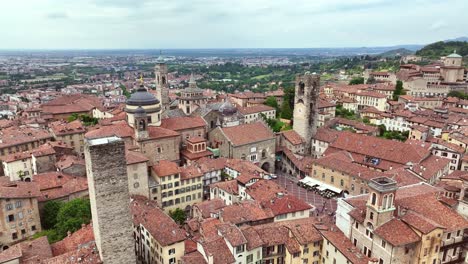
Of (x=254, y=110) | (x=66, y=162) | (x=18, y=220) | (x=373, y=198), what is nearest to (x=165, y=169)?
(x=66, y=162)

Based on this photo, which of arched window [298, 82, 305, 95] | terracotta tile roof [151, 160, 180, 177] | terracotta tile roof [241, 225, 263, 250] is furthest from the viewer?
arched window [298, 82, 305, 95]

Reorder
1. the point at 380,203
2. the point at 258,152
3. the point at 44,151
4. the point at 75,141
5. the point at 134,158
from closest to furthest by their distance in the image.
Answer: the point at 380,203, the point at 134,158, the point at 44,151, the point at 258,152, the point at 75,141

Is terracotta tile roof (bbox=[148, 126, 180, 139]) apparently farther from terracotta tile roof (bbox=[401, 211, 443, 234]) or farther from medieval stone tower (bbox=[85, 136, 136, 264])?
terracotta tile roof (bbox=[401, 211, 443, 234])

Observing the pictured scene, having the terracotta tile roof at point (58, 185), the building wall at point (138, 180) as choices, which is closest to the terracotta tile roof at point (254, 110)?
the building wall at point (138, 180)

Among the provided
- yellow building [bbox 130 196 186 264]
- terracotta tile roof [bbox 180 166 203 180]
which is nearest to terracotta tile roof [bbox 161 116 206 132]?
terracotta tile roof [bbox 180 166 203 180]

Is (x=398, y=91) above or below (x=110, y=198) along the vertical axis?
above

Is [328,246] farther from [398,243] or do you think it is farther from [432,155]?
[432,155]

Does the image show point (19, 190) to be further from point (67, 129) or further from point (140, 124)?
point (67, 129)

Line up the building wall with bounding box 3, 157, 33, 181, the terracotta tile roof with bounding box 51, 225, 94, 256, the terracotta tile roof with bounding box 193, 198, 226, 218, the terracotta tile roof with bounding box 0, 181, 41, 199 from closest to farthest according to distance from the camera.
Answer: the terracotta tile roof with bounding box 51, 225, 94, 256, the terracotta tile roof with bounding box 0, 181, 41, 199, the terracotta tile roof with bounding box 193, 198, 226, 218, the building wall with bounding box 3, 157, 33, 181
